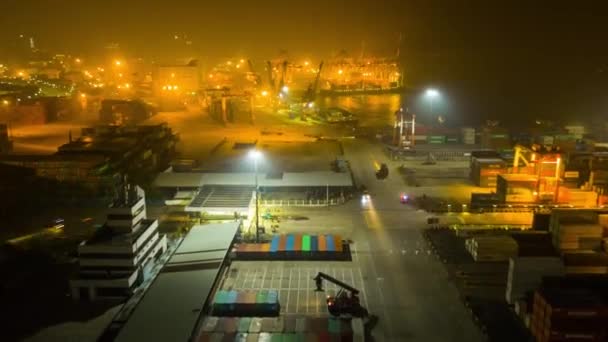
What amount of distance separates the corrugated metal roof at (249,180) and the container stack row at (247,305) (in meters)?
14.2

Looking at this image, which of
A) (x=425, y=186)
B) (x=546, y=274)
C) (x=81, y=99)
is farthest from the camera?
(x=81, y=99)

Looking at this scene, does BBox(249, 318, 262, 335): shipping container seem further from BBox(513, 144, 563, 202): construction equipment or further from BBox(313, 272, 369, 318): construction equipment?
BBox(513, 144, 563, 202): construction equipment

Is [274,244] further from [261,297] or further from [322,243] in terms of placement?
[261,297]

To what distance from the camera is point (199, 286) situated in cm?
1975

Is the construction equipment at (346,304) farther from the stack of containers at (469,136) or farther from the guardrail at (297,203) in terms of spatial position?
the stack of containers at (469,136)

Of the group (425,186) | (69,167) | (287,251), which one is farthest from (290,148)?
(287,251)

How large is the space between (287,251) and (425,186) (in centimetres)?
1571

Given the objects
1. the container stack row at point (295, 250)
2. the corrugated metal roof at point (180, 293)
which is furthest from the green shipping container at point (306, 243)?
the corrugated metal roof at point (180, 293)

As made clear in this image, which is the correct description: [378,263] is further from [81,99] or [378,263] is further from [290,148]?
[81,99]

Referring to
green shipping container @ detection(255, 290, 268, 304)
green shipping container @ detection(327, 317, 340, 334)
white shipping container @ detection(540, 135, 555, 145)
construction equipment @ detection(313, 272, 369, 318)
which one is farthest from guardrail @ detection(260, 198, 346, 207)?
white shipping container @ detection(540, 135, 555, 145)

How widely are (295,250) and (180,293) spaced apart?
6219 mm

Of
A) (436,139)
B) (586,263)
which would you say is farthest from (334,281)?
(436,139)

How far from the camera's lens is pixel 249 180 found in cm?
3328

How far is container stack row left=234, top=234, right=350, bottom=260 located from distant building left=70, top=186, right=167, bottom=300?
15.6 ft
